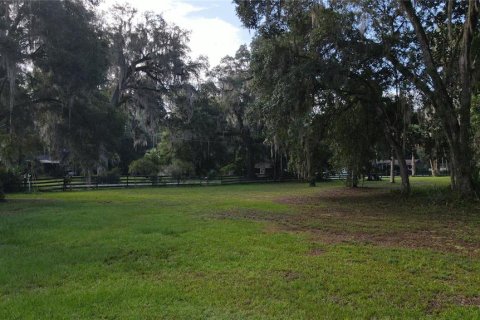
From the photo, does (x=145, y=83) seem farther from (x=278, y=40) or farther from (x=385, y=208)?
(x=385, y=208)

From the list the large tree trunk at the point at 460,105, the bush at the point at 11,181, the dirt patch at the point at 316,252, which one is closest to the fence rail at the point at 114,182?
the bush at the point at 11,181

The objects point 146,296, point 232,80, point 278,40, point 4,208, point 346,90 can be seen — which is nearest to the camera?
point 146,296

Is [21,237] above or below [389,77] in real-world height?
below

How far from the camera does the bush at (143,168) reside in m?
40.1

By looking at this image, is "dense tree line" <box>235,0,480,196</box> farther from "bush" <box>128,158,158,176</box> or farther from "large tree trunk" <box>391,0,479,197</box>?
"bush" <box>128,158,158,176</box>

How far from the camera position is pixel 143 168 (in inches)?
1591

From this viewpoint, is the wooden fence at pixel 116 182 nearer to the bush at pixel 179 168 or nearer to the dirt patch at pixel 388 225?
the bush at pixel 179 168

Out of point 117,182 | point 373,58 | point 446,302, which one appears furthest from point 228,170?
point 446,302

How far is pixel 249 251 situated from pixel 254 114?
40.2ft

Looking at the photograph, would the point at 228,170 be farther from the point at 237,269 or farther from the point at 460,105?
the point at 237,269

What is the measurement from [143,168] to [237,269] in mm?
35125

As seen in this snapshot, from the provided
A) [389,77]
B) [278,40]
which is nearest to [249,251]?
[278,40]

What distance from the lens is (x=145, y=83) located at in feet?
104

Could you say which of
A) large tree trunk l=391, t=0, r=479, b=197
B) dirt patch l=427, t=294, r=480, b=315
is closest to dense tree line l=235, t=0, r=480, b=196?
large tree trunk l=391, t=0, r=479, b=197
